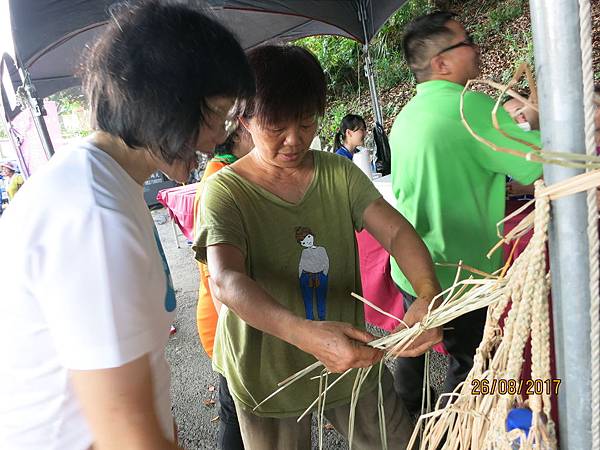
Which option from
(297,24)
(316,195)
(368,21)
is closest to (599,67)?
(368,21)

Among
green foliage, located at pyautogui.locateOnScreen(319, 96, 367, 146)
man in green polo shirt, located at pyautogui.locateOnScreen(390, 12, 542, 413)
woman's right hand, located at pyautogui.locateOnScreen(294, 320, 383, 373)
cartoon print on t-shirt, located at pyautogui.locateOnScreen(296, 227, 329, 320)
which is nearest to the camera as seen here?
woman's right hand, located at pyautogui.locateOnScreen(294, 320, 383, 373)

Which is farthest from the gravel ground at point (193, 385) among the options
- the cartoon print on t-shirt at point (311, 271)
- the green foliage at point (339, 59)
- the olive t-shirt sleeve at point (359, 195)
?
the green foliage at point (339, 59)

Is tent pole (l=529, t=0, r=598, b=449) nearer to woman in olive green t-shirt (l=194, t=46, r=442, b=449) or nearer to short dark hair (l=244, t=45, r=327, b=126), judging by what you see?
woman in olive green t-shirt (l=194, t=46, r=442, b=449)

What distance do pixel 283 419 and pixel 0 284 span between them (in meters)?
0.79

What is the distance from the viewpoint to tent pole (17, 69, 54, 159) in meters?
2.23

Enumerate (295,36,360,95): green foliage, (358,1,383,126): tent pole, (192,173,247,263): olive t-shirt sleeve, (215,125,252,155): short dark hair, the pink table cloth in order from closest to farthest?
(192,173,247,263): olive t-shirt sleeve < (215,125,252,155): short dark hair < the pink table cloth < (358,1,383,126): tent pole < (295,36,360,95): green foliage

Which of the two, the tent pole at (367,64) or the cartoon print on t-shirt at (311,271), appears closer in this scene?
the cartoon print on t-shirt at (311,271)

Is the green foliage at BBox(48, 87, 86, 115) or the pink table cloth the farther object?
the pink table cloth

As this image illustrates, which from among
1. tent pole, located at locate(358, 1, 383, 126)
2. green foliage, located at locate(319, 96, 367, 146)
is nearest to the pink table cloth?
tent pole, located at locate(358, 1, 383, 126)

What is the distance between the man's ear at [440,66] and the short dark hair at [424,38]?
0.03 metres

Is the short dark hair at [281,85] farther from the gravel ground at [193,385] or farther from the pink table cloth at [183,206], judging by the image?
the pink table cloth at [183,206]

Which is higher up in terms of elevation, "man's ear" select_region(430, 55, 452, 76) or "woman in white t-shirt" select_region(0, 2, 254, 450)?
"man's ear" select_region(430, 55, 452, 76)
